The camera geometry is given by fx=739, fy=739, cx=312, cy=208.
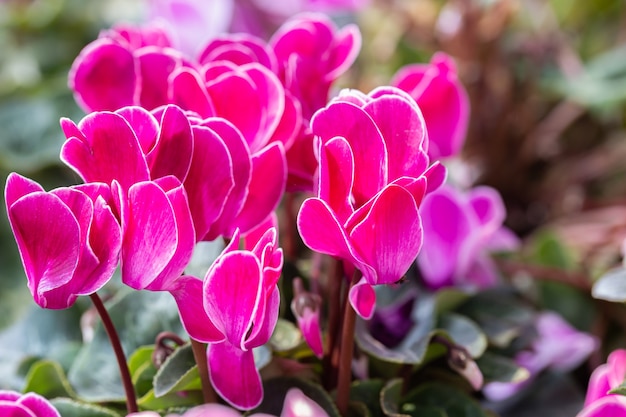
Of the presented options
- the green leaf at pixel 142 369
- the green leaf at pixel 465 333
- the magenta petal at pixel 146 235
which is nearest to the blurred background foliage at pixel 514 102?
the green leaf at pixel 465 333

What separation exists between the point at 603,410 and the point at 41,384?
1.23 feet

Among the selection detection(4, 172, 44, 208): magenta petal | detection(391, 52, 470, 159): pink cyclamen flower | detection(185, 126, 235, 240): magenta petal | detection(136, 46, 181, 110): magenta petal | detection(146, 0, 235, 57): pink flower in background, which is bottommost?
detection(4, 172, 44, 208): magenta petal

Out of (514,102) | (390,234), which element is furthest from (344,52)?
(514,102)

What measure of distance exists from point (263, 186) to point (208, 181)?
0.05 metres

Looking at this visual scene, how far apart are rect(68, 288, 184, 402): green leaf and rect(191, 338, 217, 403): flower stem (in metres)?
0.12

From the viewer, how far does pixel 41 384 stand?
527 millimetres

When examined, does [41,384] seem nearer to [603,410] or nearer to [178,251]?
[178,251]

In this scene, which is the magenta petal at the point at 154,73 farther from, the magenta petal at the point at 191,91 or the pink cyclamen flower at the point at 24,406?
the pink cyclamen flower at the point at 24,406

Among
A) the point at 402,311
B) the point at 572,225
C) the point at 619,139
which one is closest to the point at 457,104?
the point at 402,311

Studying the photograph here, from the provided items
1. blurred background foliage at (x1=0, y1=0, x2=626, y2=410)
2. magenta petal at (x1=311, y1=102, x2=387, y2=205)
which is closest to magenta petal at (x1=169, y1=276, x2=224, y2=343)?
magenta petal at (x1=311, y1=102, x2=387, y2=205)

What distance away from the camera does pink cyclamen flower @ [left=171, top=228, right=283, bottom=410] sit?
0.36 metres

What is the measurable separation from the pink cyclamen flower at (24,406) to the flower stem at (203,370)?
0.08m

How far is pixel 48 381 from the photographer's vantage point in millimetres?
529

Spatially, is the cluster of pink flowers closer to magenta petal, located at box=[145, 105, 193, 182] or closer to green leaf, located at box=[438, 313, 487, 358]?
magenta petal, located at box=[145, 105, 193, 182]
